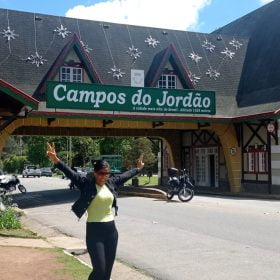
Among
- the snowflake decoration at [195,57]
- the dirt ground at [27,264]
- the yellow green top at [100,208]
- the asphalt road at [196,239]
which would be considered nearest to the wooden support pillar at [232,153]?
the snowflake decoration at [195,57]

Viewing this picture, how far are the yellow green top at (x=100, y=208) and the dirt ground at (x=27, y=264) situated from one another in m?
1.77

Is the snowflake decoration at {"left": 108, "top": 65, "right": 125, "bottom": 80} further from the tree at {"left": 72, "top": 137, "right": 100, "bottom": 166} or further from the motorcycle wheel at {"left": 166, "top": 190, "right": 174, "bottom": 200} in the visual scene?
the tree at {"left": 72, "top": 137, "right": 100, "bottom": 166}

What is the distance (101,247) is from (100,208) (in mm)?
443

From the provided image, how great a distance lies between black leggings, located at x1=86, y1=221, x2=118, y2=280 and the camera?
17.6 feet

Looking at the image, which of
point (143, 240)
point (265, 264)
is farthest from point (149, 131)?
point (265, 264)

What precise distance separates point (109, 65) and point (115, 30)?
352 centimetres

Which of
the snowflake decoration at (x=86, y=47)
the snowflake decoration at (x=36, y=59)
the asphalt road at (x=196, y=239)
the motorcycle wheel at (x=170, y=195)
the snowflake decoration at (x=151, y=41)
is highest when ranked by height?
the snowflake decoration at (x=151, y=41)

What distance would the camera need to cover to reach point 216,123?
27.4 metres

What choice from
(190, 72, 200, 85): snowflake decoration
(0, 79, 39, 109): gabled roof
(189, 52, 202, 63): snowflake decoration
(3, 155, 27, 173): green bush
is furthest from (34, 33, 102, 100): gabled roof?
(3, 155, 27, 173): green bush

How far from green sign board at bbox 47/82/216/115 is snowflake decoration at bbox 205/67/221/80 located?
15.1 ft

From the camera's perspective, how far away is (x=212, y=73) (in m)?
31.2

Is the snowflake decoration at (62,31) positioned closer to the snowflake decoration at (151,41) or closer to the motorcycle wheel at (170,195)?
the snowflake decoration at (151,41)

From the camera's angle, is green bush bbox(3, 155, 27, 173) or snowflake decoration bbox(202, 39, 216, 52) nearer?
snowflake decoration bbox(202, 39, 216, 52)

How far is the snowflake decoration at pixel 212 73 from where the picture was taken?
31.0m
